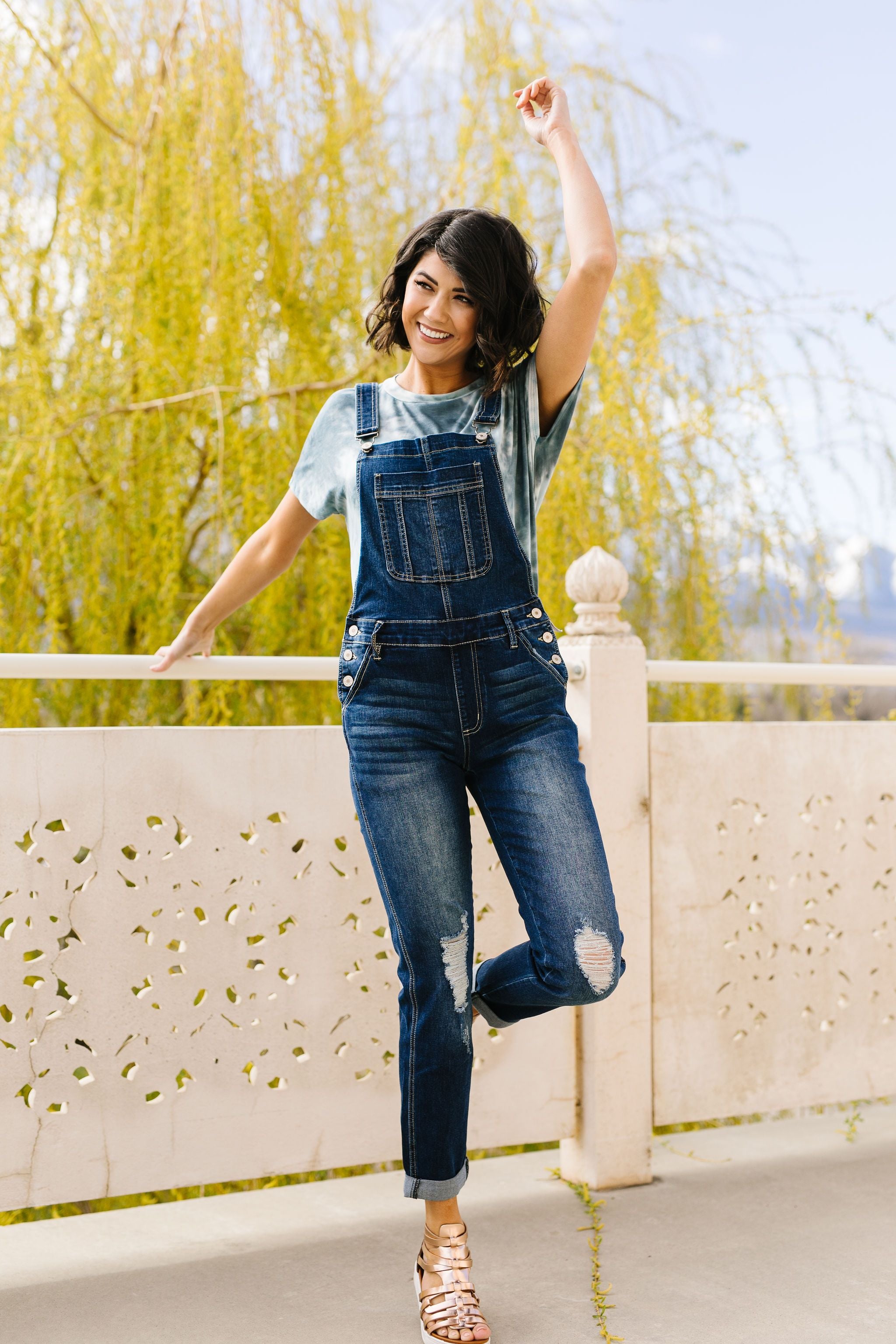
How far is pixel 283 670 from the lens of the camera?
78.5 inches

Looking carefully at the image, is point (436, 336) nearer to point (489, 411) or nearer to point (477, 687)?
point (489, 411)

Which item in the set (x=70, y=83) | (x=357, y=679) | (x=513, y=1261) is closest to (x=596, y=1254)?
(x=513, y=1261)

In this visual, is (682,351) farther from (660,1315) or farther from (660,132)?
(660,1315)

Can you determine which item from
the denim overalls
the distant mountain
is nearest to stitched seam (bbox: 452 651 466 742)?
the denim overalls

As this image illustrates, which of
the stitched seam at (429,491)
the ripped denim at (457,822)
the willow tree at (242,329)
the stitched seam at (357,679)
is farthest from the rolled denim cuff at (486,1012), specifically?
the willow tree at (242,329)

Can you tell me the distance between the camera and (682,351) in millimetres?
3398

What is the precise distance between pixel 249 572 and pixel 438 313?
0.50 metres

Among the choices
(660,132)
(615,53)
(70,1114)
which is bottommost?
(70,1114)

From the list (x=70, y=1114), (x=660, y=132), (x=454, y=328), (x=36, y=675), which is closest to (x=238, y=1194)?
(x=70, y=1114)

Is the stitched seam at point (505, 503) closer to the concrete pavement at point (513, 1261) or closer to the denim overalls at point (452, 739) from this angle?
the denim overalls at point (452, 739)

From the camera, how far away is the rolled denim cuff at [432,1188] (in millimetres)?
1616

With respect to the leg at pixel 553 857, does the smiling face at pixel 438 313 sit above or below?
above

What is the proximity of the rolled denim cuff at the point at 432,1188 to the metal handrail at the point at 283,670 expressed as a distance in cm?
81

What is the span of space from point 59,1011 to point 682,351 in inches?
99.0
